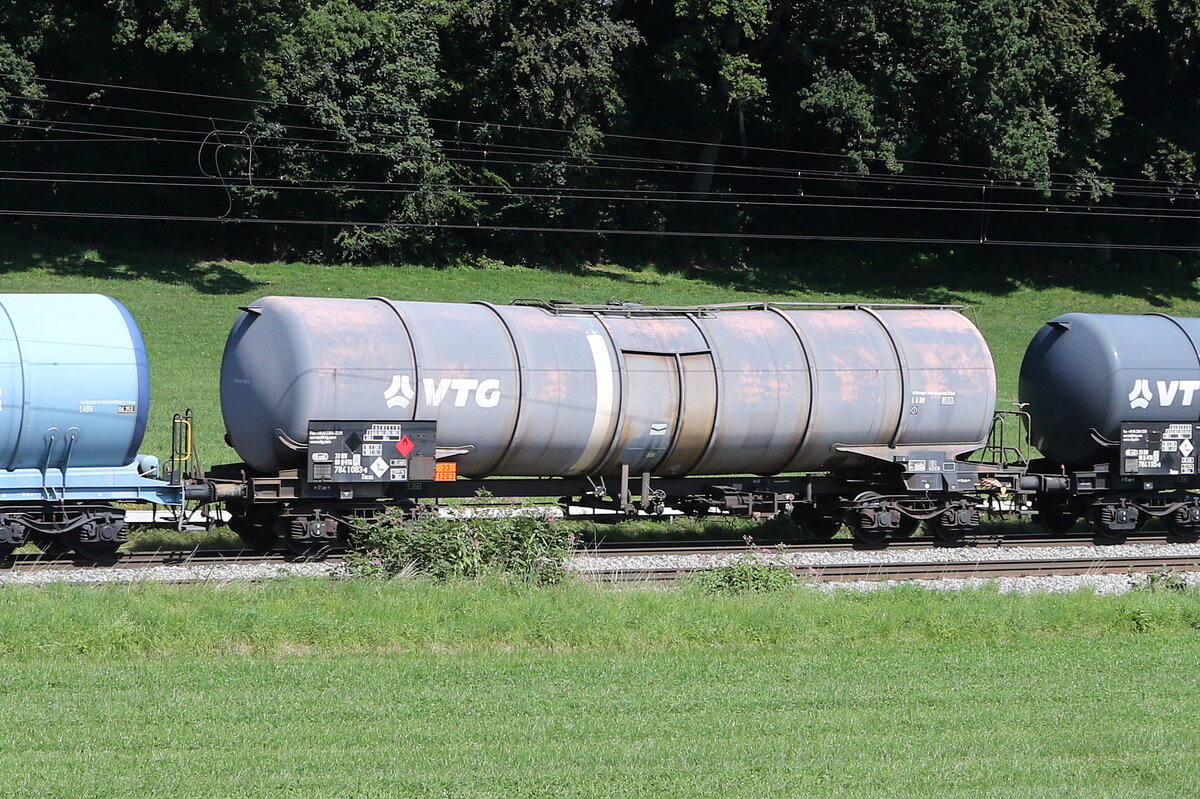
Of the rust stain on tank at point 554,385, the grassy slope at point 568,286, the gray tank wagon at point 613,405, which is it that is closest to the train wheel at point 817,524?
the gray tank wagon at point 613,405

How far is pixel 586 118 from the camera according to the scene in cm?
5222

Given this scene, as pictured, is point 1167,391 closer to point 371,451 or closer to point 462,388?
point 462,388

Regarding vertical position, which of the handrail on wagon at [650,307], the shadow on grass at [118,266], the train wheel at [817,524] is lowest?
the train wheel at [817,524]

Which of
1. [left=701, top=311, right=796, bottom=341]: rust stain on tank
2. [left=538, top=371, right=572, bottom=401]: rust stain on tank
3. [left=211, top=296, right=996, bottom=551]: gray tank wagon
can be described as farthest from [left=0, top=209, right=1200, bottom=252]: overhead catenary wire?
[left=538, top=371, right=572, bottom=401]: rust stain on tank

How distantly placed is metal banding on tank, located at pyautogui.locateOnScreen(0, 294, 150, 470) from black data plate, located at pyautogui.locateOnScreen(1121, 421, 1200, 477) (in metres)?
15.4

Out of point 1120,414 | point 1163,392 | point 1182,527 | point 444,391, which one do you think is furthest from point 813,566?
point 1182,527

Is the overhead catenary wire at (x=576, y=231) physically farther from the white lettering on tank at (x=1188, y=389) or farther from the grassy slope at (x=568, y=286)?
the white lettering on tank at (x=1188, y=389)

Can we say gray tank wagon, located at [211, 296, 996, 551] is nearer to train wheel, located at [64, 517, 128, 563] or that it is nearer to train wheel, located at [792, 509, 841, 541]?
train wheel, located at [792, 509, 841, 541]

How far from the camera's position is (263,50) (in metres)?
45.3

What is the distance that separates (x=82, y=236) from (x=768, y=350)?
37861 mm

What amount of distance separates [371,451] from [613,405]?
3.51 metres

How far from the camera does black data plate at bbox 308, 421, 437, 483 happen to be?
17.2 metres

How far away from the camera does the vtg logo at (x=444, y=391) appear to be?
17516mm

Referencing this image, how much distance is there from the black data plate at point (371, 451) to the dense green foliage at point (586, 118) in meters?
28.4
